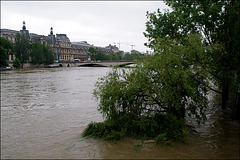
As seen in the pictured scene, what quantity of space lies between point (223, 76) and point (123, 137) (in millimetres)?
6194

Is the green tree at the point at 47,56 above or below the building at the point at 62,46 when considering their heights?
below

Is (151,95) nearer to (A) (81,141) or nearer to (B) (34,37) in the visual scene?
(A) (81,141)

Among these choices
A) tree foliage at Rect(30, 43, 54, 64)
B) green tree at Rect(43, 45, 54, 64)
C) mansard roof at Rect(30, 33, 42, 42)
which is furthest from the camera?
mansard roof at Rect(30, 33, 42, 42)

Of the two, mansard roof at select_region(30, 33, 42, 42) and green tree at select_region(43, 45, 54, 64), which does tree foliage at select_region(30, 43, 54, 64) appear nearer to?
green tree at select_region(43, 45, 54, 64)

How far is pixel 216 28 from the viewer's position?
1281 centimetres

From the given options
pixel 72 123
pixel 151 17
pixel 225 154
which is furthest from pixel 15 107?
pixel 225 154

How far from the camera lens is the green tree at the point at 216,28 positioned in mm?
10859

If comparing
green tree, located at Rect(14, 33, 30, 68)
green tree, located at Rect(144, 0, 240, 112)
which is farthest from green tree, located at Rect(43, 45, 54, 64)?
green tree, located at Rect(144, 0, 240, 112)

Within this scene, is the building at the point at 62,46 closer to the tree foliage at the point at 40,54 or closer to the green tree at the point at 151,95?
the tree foliage at the point at 40,54

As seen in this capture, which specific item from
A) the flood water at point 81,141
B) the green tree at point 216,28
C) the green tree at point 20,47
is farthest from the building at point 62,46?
the flood water at point 81,141

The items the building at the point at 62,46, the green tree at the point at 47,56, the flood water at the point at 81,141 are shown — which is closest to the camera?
the flood water at the point at 81,141

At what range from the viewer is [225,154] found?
699cm

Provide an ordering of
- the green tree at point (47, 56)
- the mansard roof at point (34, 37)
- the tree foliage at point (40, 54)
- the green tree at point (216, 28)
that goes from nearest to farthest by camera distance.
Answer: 1. the green tree at point (216, 28)
2. the tree foliage at point (40, 54)
3. the green tree at point (47, 56)
4. the mansard roof at point (34, 37)

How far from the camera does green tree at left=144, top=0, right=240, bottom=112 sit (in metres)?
10.9
